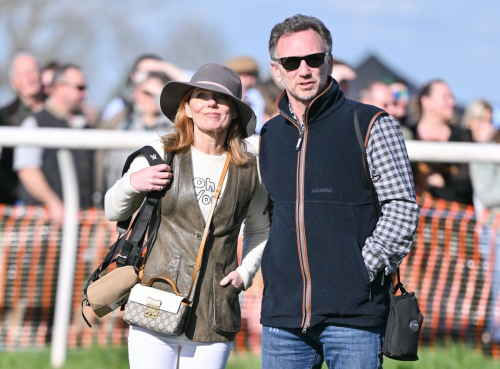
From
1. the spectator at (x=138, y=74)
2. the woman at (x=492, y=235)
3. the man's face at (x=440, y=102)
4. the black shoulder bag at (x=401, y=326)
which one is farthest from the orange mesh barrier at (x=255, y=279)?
the black shoulder bag at (x=401, y=326)

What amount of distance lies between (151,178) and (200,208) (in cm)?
28

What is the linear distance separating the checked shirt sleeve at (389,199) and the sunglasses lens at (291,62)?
0.44 m

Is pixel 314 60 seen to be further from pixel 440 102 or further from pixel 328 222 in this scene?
pixel 440 102

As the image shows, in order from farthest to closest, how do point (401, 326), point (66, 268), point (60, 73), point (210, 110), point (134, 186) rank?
point (60, 73)
point (66, 268)
point (210, 110)
point (134, 186)
point (401, 326)

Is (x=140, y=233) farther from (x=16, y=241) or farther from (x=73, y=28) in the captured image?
(x=73, y=28)

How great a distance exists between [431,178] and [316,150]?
298 cm

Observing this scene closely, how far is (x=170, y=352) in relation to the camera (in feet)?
11.6

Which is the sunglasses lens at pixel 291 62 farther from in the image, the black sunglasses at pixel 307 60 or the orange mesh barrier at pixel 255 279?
the orange mesh barrier at pixel 255 279

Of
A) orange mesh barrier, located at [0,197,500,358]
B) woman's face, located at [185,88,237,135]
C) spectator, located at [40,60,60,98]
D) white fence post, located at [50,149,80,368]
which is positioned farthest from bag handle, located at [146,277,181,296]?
spectator, located at [40,60,60,98]

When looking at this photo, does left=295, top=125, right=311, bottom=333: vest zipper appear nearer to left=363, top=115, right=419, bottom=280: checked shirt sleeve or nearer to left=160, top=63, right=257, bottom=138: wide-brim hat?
left=363, top=115, right=419, bottom=280: checked shirt sleeve

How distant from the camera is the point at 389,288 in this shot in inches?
131

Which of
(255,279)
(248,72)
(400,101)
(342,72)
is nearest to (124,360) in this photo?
(255,279)

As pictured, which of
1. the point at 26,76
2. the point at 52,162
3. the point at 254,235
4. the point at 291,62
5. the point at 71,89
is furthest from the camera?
the point at 26,76

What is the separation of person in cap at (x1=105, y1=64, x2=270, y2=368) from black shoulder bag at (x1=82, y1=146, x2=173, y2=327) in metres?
0.04
